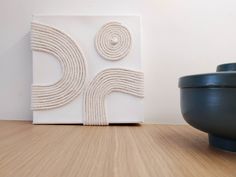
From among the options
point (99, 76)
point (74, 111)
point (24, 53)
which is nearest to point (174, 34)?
point (99, 76)

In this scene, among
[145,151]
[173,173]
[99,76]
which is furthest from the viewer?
[99,76]

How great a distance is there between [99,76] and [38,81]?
0.22 metres

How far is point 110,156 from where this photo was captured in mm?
398

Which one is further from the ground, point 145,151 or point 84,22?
point 84,22

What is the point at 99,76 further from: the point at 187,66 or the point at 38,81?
the point at 187,66

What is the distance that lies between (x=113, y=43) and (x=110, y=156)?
461 millimetres

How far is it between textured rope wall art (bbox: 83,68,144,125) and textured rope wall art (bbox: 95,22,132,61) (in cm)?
5

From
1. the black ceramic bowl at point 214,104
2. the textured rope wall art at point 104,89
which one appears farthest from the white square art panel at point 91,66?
the black ceramic bowl at point 214,104

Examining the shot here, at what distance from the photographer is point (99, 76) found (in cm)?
76

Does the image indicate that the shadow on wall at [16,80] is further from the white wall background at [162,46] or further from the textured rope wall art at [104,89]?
the textured rope wall art at [104,89]

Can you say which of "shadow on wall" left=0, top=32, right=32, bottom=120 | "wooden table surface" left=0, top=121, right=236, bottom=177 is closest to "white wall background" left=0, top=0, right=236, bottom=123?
"shadow on wall" left=0, top=32, right=32, bottom=120

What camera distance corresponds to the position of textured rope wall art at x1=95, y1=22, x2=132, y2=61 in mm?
760

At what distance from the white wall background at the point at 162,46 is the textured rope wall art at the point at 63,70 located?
96mm

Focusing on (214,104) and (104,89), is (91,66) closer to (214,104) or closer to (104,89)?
(104,89)
